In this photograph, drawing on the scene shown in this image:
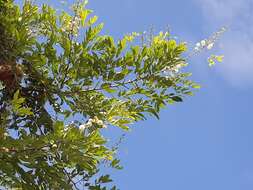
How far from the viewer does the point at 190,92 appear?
31.6 ft

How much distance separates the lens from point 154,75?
9398 mm

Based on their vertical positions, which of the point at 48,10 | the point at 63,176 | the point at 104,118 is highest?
the point at 48,10

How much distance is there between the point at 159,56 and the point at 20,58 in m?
2.17

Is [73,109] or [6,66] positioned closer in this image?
[6,66]

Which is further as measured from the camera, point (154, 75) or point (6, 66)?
point (154, 75)

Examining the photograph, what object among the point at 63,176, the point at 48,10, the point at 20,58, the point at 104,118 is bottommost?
the point at 63,176

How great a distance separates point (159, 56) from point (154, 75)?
0.32m

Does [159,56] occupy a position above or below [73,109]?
above

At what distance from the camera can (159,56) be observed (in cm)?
930

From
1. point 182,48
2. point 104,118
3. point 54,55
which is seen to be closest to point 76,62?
point 54,55

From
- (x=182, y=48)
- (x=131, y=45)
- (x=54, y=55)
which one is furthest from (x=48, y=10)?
(x=182, y=48)

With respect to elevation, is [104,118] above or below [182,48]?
below

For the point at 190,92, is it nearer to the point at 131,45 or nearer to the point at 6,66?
the point at 131,45

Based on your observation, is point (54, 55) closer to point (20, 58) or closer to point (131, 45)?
point (20, 58)
